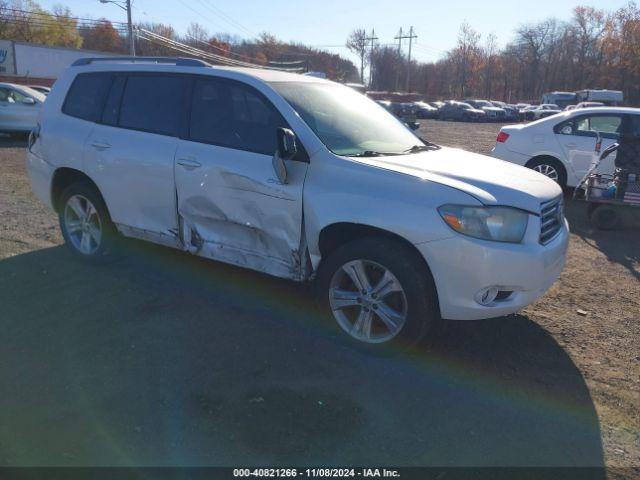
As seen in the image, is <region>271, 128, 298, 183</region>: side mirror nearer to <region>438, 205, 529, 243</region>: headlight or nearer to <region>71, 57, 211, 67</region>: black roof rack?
<region>438, 205, 529, 243</region>: headlight

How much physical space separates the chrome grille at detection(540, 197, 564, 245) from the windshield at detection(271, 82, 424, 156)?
1.22 metres

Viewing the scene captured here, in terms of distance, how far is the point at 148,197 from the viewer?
4.75m

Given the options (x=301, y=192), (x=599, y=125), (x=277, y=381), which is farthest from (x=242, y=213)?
(x=599, y=125)

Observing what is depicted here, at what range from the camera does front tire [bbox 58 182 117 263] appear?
525 cm

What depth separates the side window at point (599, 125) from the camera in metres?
9.05

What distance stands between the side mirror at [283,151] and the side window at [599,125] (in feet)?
22.9

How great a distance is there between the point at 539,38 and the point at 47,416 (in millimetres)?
105378

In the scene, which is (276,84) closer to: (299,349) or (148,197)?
(148,197)

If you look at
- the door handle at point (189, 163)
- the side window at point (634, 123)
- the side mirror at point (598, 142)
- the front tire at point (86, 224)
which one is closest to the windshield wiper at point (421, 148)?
the door handle at point (189, 163)

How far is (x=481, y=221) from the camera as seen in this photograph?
3.42m

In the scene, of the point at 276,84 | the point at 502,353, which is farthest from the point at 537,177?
the point at 276,84

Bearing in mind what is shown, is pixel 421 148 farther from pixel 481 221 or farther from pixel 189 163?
pixel 189 163

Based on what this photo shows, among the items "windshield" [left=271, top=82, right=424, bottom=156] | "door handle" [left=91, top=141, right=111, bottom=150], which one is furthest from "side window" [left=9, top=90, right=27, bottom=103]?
"windshield" [left=271, top=82, right=424, bottom=156]

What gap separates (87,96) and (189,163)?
1713mm
